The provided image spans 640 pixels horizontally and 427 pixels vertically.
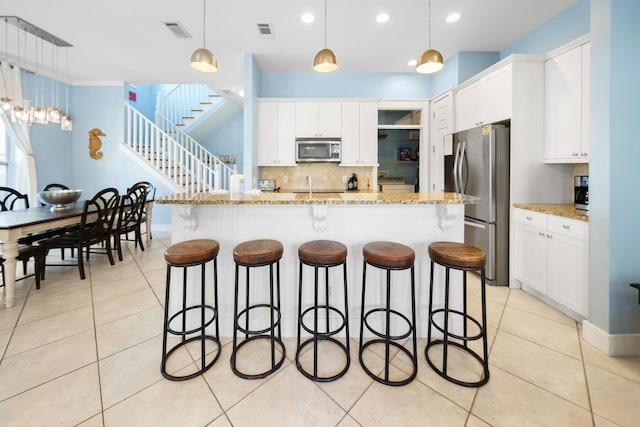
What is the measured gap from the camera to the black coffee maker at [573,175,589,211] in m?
2.54

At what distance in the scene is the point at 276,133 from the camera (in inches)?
177

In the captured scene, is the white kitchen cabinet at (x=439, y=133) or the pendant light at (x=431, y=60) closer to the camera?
the pendant light at (x=431, y=60)

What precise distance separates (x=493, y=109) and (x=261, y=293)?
332cm

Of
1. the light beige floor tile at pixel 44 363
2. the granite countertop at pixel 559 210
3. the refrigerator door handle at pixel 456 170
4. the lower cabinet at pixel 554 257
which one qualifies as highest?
the refrigerator door handle at pixel 456 170

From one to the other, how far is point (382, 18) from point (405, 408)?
12.4 feet

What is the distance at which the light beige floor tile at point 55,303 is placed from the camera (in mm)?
2338

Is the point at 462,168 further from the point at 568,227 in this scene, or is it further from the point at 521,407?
the point at 521,407

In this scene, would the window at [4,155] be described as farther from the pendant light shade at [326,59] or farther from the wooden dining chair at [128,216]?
the pendant light shade at [326,59]

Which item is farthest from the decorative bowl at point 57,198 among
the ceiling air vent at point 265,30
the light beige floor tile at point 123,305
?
the ceiling air vent at point 265,30

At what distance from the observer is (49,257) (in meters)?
4.06

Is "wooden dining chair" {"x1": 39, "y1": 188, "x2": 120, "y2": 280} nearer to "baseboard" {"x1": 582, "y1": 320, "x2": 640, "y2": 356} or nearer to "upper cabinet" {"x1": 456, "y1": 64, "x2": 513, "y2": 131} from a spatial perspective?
"upper cabinet" {"x1": 456, "y1": 64, "x2": 513, "y2": 131}

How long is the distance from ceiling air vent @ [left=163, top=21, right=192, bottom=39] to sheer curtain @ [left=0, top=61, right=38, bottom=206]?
3.16 m

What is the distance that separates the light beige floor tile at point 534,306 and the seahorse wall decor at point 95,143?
7439 millimetres

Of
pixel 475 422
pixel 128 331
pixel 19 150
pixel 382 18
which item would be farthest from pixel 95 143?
pixel 475 422
